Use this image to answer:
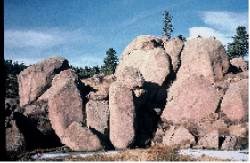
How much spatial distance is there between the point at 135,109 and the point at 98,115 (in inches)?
91.6

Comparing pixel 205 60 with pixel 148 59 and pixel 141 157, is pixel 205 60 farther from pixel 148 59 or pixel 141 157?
pixel 141 157

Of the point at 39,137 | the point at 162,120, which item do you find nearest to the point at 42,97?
the point at 39,137

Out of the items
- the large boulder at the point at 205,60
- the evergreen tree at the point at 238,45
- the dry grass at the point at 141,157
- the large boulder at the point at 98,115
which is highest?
the evergreen tree at the point at 238,45

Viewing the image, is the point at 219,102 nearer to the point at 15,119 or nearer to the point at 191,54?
the point at 191,54

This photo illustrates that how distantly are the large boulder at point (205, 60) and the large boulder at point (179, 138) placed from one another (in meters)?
6.63

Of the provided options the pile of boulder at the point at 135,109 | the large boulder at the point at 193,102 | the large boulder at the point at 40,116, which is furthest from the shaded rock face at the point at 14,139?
the large boulder at the point at 193,102

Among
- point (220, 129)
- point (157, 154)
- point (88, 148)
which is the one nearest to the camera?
point (157, 154)

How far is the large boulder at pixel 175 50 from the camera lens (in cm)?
3027

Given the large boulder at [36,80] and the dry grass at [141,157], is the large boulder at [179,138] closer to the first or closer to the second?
the dry grass at [141,157]

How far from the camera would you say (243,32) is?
45156 millimetres

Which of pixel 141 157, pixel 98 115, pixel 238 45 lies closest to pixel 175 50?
pixel 98 115

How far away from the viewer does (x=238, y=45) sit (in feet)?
156

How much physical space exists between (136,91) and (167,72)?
4.91m

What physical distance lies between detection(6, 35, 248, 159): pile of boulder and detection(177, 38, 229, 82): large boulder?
2.9 inches
